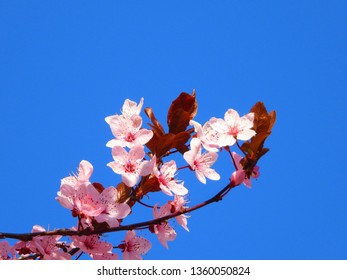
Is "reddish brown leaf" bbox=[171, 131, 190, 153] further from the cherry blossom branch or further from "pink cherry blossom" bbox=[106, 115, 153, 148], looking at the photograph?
the cherry blossom branch

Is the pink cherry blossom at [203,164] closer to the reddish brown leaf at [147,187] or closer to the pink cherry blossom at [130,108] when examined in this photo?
the reddish brown leaf at [147,187]

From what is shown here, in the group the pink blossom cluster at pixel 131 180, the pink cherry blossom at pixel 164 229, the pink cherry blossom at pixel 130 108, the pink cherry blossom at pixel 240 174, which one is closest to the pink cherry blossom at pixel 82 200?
the pink blossom cluster at pixel 131 180

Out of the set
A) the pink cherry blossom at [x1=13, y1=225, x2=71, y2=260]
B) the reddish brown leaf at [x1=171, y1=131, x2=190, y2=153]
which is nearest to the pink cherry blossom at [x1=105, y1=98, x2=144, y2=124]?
the reddish brown leaf at [x1=171, y1=131, x2=190, y2=153]

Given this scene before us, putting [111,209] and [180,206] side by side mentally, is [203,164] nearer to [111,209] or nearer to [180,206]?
[180,206]
